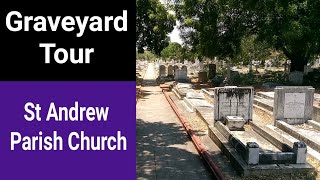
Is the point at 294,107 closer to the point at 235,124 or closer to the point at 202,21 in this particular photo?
the point at 235,124

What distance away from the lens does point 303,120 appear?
12148 mm

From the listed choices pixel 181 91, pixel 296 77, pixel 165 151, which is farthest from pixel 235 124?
pixel 296 77

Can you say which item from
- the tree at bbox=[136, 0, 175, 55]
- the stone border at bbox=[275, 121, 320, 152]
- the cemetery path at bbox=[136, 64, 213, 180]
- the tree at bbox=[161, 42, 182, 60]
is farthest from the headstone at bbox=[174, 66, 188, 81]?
the stone border at bbox=[275, 121, 320, 152]

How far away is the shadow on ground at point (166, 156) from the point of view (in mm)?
7848

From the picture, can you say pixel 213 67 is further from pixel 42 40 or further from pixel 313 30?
pixel 42 40

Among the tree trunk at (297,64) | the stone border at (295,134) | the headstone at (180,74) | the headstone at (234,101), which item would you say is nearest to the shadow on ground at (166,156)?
the headstone at (234,101)

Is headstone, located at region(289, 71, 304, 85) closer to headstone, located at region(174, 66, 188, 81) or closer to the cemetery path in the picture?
headstone, located at region(174, 66, 188, 81)

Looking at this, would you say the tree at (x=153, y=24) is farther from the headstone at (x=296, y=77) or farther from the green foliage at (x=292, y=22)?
the headstone at (x=296, y=77)

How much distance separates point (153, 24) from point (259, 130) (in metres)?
19.5

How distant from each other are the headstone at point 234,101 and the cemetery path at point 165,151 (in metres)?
1.53

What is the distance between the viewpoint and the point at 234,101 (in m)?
12.3

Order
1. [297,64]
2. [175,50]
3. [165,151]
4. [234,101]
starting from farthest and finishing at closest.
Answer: [175,50], [297,64], [234,101], [165,151]

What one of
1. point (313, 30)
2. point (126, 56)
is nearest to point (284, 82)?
point (313, 30)

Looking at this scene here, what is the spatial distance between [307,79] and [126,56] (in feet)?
76.5
